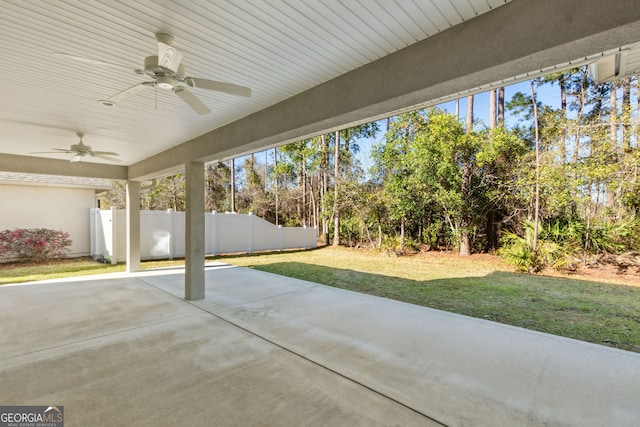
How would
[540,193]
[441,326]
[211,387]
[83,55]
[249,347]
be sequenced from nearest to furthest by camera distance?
1. [211,387]
2. [83,55]
3. [249,347]
4. [441,326]
5. [540,193]

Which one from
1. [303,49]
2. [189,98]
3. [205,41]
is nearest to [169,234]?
[189,98]

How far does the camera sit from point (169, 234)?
34.2 feet

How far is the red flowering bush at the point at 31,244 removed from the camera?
926cm

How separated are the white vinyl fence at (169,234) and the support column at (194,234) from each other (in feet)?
18.7

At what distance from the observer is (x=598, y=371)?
9.29 ft

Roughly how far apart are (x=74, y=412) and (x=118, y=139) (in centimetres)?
479

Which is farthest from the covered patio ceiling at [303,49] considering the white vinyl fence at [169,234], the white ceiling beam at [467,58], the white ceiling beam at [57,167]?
the white vinyl fence at [169,234]

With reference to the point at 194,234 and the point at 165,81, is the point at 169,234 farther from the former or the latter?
the point at 165,81

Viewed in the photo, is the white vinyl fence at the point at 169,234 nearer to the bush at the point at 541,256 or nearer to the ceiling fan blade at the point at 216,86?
the ceiling fan blade at the point at 216,86

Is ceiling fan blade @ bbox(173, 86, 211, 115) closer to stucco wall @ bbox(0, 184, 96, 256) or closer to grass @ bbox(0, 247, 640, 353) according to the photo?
grass @ bbox(0, 247, 640, 353)

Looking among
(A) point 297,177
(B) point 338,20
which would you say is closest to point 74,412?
(B) point 338,20

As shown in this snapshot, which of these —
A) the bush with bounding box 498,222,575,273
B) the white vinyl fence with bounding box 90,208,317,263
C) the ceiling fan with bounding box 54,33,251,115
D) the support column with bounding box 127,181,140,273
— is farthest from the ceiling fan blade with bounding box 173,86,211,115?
the bush with bounding box 498,222,575,273

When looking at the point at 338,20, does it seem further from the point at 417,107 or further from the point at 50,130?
the point at 50,130

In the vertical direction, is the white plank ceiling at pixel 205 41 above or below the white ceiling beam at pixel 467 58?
above
